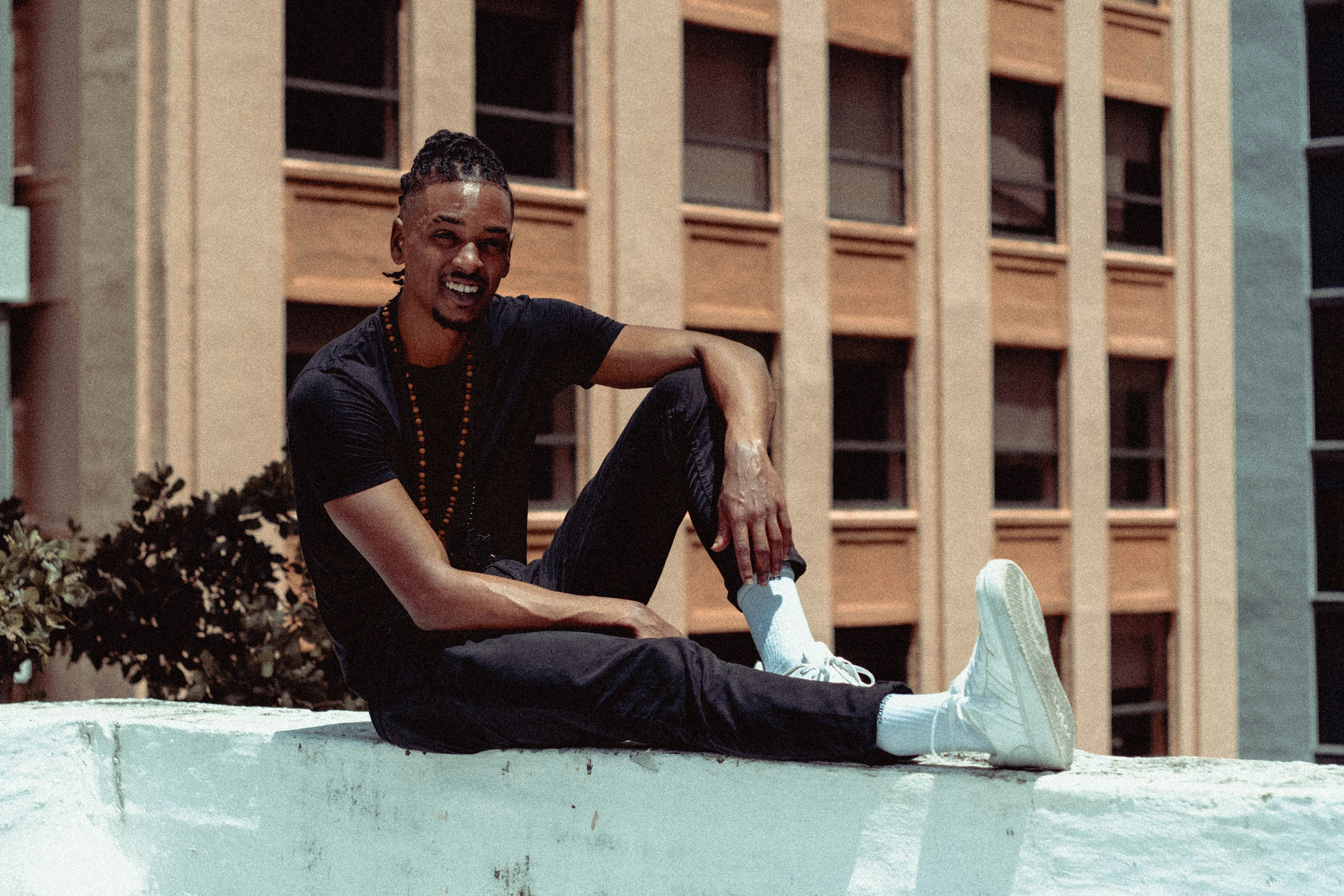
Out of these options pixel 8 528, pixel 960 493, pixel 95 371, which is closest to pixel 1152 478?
pixel 960 493

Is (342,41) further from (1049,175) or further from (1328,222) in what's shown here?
(1328,222)

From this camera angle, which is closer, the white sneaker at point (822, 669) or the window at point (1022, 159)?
the white sneaker at point (822, 669)

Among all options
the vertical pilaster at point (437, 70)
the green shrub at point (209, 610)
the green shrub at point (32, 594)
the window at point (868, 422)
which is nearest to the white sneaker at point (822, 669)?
the green shrub at point (32, 594)

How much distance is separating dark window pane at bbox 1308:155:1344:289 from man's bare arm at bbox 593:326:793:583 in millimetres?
18697

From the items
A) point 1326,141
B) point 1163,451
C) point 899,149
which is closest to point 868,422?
point 899,149

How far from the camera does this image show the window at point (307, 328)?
13.4 m

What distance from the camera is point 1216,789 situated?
2.36 meters

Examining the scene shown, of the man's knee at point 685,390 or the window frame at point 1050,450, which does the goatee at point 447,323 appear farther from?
the window frame at point 1050,450

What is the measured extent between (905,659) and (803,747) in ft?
48.2

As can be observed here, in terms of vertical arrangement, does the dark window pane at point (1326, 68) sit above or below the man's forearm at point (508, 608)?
above

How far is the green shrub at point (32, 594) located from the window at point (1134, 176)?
620 inches

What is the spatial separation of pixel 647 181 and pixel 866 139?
3389 mm

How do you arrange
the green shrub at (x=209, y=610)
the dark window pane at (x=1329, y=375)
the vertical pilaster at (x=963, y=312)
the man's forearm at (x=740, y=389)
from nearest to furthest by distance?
1. the man's forearm at (x=740, y=389)
2. the green shrub at (x=209, y=610)
3. the vertical pilaster at (x=963, y=312)
4. the dark window pane at (x=1329, y=375)

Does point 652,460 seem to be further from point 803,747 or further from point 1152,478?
point 1152,478
